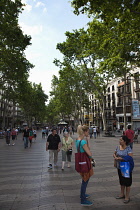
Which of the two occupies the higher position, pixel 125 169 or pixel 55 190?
pixel 125 169

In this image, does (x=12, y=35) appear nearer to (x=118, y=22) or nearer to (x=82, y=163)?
(x=118, y=22)

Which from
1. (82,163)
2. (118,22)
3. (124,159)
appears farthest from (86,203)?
(118,22)

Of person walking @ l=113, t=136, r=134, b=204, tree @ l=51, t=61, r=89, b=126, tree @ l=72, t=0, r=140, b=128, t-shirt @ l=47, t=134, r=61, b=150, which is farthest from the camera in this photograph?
tree @ l=51, t=61, r=89, b=126

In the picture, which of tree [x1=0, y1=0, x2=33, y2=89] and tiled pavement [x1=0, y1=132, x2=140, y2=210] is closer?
tiled pavement [x1=0, y1=132, x2=140, y2=210]

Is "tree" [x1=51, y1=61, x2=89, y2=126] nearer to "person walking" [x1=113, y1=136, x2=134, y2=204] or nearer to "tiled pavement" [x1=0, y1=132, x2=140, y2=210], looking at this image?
"tiled pavement" [x1=0, y1=132, x2=140, y2=210]

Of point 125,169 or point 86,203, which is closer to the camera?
point 86,203

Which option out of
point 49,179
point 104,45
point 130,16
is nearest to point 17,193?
point 49,179

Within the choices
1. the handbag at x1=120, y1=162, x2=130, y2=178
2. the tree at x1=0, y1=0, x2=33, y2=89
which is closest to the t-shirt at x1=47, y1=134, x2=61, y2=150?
the handbag at x1=120, y1=162, x2=130, y2=178

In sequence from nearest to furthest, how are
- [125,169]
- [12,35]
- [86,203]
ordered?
[86,203] → [125,169] → [12,35]

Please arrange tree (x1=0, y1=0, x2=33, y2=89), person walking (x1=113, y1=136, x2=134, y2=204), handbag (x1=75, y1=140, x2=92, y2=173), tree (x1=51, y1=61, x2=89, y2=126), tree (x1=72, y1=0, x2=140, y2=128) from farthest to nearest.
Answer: tree (x1=51, y1=61, x2=89, y2=126) < tree (x1=0, y1=0, x2=33, y2=89) < tree (x1=72, y1=0, x2=140, y2=128) < person walking (x1=113, y1=136, x2=134, y2=204) < handbag (x1=75, y1=140, x2=92, y2=173)

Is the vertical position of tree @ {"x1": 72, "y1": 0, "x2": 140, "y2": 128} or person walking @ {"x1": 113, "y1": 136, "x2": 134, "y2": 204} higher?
tree @ {"x1": 72, "y1": 0, "x2": 140, "y2": 128}

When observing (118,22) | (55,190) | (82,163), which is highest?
(118,22)

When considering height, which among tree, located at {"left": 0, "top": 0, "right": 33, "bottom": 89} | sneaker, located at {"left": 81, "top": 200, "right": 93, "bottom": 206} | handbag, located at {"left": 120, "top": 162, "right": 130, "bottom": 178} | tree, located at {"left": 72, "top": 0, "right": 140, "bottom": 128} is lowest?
sneaker, located at {"left": 81, "top": 200, "right": 93, "bottom": 206}

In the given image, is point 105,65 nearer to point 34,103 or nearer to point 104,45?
point 104,45
